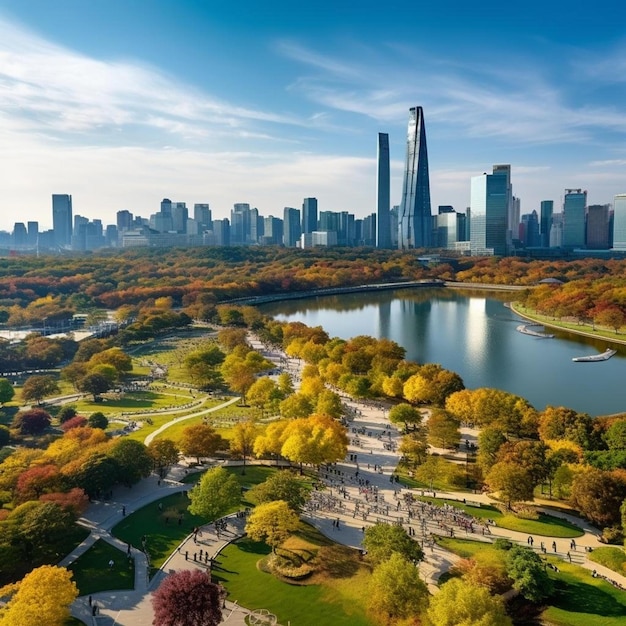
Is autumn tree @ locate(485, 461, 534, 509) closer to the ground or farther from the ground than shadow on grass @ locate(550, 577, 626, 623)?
farther from the ground

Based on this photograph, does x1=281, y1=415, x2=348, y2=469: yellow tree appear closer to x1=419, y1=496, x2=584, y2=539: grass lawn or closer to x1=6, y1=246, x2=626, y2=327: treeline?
x1=419, y1=496, x2=584, y2=539: grass lawn

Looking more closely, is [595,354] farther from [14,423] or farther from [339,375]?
[14,423]

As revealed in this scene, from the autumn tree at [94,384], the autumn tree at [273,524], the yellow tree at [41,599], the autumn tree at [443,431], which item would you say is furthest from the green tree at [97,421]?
the autumn tree at [443,431]

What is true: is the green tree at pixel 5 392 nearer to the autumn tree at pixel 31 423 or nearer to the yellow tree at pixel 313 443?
the autumn tree at pixel 31 423

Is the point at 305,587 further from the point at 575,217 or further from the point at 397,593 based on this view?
the point at 575,217

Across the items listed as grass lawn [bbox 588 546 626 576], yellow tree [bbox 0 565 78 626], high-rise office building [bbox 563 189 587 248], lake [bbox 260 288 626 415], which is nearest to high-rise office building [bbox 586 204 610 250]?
high-rise office building [bbox 563 189 587 248]

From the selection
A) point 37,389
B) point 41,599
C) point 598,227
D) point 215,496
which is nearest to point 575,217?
point 598,227
